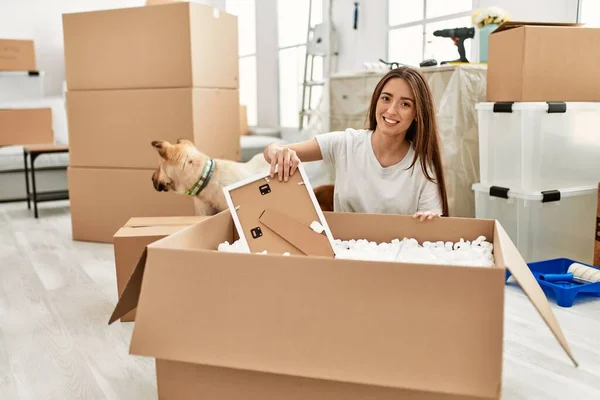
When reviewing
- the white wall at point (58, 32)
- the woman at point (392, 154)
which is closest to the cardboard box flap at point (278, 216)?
the woman at point (392, 154)

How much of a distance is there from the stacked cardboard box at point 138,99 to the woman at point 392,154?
1.30 meters

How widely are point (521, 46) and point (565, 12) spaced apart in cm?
74

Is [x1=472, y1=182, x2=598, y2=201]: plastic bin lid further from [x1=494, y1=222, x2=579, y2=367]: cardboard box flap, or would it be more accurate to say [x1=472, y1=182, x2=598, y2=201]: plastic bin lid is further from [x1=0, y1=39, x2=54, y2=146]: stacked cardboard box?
[x1=0, y1=39, x2=54, y2=146]: stacked cardboard box

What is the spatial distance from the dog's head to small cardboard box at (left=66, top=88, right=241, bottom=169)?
48 cm

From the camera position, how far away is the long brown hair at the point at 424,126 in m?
1.60

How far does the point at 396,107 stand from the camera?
1.61m

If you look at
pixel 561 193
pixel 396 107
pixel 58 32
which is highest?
pixel 58 32

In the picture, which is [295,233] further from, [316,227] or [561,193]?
[561,193]

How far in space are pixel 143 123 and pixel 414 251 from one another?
2.07m

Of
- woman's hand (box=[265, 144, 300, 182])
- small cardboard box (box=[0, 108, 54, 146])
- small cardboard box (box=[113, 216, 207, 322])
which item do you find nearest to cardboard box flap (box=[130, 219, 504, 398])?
woman's hand (box=[265, 144, 300, 182])

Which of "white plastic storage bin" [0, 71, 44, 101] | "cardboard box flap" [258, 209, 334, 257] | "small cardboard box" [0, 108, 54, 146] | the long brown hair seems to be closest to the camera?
"cardboard box flap" [258, 209, 334, 257]

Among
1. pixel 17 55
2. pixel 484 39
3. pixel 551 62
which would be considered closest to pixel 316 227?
pixel 551 62

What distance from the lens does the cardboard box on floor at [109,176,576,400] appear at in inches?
32.1

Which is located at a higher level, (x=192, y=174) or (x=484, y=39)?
(x=484, y=39)
